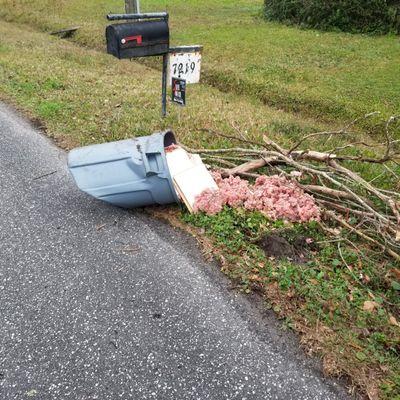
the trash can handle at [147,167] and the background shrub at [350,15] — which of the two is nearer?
the trash can handle at [147,167]

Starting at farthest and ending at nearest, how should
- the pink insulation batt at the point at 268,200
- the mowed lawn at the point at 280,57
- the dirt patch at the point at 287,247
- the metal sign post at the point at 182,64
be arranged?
the mowed lawn at the point at 280,57, the metal sign post at the point at 182,64, the pink insulation batt at the point at 268,200, the dirt patch at the point at 287,247

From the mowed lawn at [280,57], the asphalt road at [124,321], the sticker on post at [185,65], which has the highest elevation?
the sticker on post at [185,65]

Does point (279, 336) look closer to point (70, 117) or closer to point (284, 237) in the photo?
point (284, 237)

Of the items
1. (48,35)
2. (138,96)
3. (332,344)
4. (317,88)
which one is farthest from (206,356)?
(48,35)

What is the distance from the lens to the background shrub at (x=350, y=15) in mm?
12109

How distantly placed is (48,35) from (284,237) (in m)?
11.4

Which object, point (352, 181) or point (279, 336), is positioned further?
point (352, 181)

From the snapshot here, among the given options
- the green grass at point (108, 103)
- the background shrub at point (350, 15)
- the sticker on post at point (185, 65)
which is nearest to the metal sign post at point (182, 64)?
the sticker on post at point (185, 65)

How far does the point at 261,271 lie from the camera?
3.25 metres

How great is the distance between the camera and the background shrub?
39.7ft

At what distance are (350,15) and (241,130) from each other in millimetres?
8849

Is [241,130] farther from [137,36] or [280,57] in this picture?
[280,57]

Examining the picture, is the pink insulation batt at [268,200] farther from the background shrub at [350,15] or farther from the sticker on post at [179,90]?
the background shrub at [350,15]

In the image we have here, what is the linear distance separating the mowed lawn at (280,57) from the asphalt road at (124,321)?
4953mm
